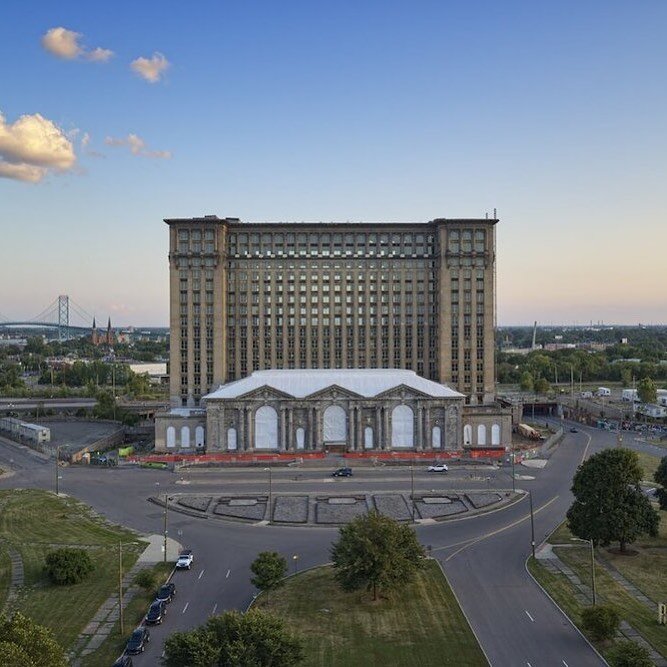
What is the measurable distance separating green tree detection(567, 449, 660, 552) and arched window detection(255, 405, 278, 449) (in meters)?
65.0

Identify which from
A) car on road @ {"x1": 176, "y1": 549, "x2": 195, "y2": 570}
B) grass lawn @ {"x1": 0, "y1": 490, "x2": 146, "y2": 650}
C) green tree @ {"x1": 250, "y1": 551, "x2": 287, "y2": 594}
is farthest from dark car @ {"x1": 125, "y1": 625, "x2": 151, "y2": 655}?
car on road @ {"x1": 176, "y1": 549, "x2": 195, "y2": 570}

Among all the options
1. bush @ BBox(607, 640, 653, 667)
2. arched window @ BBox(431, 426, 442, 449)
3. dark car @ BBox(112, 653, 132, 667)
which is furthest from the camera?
arched window @ BBox(431, 426, 442, 449)

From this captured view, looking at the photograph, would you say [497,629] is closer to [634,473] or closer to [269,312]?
[634,473]

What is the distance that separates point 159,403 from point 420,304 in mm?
78708

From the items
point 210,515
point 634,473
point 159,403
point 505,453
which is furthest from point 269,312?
point 634,473

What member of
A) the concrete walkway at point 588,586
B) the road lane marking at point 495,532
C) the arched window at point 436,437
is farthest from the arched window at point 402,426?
the concrete walkway at point 588,586

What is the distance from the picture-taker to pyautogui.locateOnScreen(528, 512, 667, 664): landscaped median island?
5143 centimetres

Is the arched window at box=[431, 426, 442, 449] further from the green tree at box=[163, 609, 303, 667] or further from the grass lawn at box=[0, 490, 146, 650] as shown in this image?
the green tree at box=[163, 609, 303, 667]

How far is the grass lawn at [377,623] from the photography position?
46094 millimetres

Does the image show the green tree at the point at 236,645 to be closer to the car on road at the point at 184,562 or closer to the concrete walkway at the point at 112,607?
A: the concrete walkway at the point at 112,607

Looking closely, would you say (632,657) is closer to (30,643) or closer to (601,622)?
(601,622)

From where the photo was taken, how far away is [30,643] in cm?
3472

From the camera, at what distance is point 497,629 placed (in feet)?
164

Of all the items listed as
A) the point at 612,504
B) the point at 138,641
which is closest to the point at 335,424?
the point at 612,504
